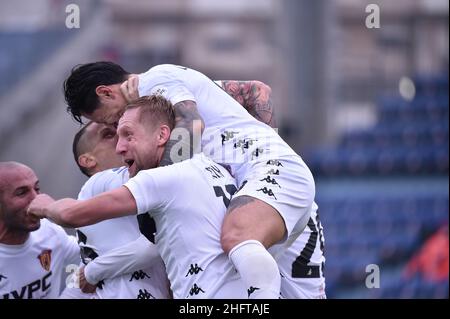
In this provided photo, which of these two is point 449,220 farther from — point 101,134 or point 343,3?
point 343,3

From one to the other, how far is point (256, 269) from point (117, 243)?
1.08m

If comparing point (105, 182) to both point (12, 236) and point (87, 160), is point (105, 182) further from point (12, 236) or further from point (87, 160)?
point (12, 236)

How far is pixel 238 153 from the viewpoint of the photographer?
18.5 ft

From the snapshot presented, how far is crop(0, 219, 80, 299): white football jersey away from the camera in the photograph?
249 inches

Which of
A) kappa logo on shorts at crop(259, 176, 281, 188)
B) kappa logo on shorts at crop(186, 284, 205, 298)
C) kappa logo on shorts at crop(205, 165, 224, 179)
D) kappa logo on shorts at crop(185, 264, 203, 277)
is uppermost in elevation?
kappa logo on shorts at crop(205, 165, 224, 179)

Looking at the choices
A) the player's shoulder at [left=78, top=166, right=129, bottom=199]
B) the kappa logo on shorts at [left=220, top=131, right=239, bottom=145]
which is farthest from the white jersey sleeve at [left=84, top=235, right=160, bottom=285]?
the kappa logo on shorts at [left=220, top=131, right=239, bottom=145]

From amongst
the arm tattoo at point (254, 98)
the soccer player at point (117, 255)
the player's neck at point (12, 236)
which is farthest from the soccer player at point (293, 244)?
the player's neck at point (12, 236)

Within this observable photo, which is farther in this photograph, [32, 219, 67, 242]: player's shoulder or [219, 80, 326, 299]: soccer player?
[32, 219, 67, 242]: player's shoulder

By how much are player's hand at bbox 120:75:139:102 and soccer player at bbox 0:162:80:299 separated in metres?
0.81

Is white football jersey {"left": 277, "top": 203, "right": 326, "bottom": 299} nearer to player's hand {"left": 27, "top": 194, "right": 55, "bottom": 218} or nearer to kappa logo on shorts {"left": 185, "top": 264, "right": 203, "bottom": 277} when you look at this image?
kappa logo on shorts {"left": 185, "top": 264, "right": 203, "bottom": 277}

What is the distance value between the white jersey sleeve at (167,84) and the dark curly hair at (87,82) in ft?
0.57

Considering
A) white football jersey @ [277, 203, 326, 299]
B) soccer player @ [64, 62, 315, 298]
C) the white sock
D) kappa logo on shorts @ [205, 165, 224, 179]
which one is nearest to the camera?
the white sock

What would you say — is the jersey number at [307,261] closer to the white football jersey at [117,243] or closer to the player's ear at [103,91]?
the white football jersey at [117,243]

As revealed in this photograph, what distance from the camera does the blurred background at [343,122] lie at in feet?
39.7
